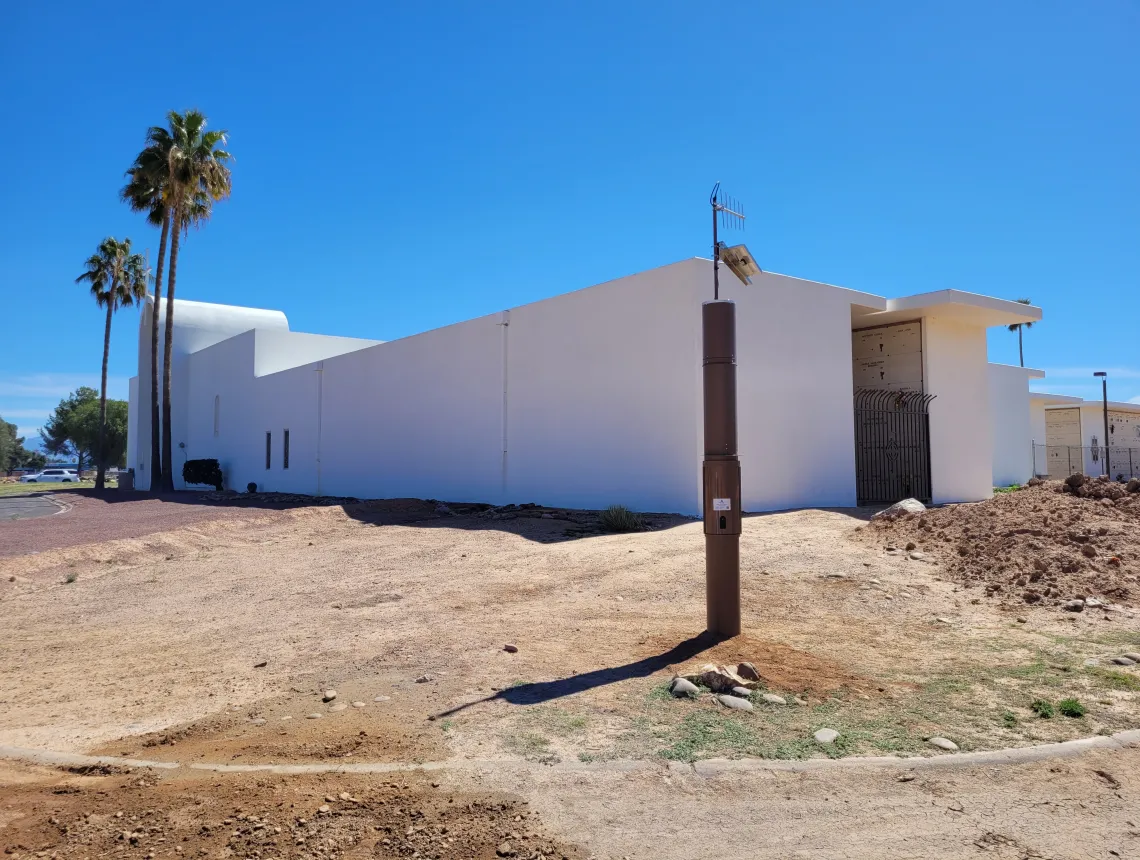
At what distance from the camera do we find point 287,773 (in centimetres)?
387

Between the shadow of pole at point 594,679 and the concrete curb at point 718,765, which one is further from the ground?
the shadow of pole at point 594,679

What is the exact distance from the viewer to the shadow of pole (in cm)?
498

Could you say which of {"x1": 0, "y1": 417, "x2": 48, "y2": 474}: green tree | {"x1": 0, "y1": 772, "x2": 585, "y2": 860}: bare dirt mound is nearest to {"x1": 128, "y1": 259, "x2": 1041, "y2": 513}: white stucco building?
{"x1": 0, "y1": 772, "x2": 585, "y2": 860}: bare dirt mound

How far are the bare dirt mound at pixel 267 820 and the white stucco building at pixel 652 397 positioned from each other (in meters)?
11.1

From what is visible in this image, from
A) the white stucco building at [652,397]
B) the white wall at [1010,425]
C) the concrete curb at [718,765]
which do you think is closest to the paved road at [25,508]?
the white stucco building at [652,397]

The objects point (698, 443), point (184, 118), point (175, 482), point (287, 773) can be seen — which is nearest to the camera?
point (287, 773)

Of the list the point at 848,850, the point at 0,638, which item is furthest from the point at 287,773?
the point at 0,638

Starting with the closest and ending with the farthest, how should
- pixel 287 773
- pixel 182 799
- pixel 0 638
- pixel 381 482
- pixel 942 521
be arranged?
1. pixel 182 799
2. pixel 287 773
3. pixel 0 638
4. pixel 942 521
5. pixel 381 482

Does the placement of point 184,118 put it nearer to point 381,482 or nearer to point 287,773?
point 381,482

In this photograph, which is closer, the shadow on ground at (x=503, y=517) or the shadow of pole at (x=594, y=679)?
the shadow of pole at (x=594, y=679)

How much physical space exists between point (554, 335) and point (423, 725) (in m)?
13.3

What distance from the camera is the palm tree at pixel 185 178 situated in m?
28.8

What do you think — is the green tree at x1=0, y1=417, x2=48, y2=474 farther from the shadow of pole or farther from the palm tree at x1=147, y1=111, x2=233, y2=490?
the shadow of pole

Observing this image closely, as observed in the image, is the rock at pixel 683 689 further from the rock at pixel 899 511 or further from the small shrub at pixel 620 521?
the small shrub at pixel 620 521
